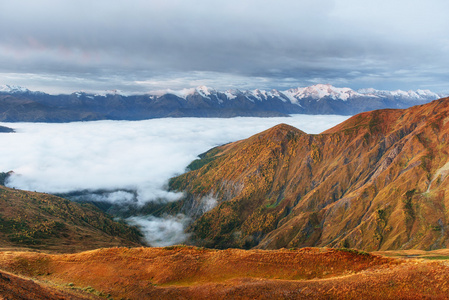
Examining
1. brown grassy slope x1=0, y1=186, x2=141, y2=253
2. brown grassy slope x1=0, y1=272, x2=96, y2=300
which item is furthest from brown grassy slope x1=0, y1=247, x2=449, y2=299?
brown grassy slope x1=0, y1=186, x2=141, y2=253

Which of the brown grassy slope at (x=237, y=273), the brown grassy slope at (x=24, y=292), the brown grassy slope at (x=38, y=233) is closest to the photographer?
the brown grassy slope at (x=24, y=292)

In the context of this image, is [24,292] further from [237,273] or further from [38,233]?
[38,233]

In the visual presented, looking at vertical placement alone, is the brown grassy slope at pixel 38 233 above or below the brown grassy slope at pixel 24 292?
below

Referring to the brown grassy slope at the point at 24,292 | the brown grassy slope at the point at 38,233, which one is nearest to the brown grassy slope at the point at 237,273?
the brown grassy slope at the point at 24,292

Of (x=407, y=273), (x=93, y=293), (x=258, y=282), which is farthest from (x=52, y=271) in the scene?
(x=407, y=273)

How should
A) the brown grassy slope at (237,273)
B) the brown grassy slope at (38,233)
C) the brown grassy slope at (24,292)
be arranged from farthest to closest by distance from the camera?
the brown grassy slope at (38,233)
the brown grassy slope at (237,273)
the brown grassy slope at (24,292)

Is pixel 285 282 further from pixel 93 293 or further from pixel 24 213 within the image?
pixel 24 213

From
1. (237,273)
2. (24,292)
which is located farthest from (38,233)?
(237,273)

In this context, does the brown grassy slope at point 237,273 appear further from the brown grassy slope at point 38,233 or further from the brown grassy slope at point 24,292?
the brown grassy slope at point 38,233

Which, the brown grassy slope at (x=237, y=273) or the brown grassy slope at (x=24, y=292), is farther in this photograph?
the brown grassy slope at (x=237, y=273)
